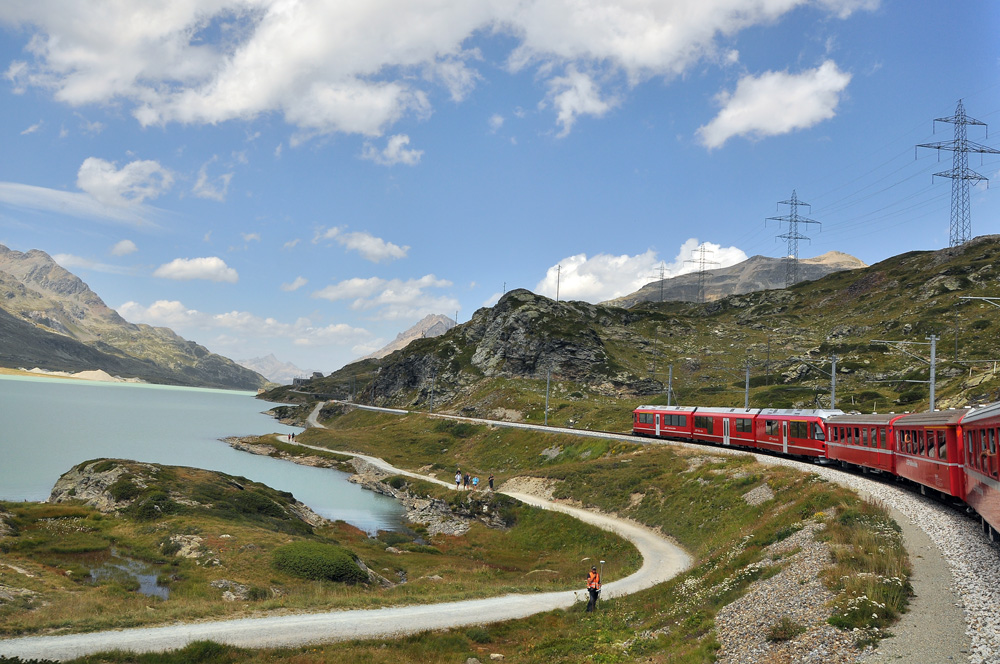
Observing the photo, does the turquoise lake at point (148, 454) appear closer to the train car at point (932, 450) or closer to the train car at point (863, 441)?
the train car at point (863, 441)

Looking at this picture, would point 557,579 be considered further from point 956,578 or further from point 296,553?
point 956,578

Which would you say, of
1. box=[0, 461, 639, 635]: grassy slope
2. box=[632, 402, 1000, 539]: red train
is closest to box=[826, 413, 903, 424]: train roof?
box=[632, 402, 1000, 539]: red train

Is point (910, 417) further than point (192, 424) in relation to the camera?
No

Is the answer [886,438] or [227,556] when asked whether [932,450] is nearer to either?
[886,438]

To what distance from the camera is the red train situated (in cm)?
2180

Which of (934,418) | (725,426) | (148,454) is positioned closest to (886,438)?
(934,418)

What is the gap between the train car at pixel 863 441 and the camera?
37031mm

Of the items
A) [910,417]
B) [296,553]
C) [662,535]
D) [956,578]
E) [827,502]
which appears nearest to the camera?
[956,578]

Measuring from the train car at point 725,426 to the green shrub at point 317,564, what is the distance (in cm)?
3897

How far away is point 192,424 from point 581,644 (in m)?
179

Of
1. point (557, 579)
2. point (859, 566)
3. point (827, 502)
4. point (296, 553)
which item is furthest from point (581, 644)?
point (296, 553)

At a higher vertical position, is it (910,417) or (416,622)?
(910,417)

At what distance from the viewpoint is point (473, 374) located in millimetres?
168250

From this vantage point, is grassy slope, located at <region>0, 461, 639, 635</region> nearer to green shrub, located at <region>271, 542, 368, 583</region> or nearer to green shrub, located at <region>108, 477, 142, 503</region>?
green shrub, located at <region>108, 477, 142, 503</region>
